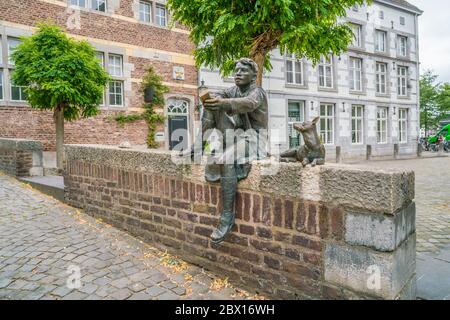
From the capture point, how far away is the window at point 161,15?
48.2ft

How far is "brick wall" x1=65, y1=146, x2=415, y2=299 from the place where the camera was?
2.28m

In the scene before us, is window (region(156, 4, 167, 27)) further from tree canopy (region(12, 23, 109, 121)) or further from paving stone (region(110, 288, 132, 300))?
paving stone (region(110, 288, 132, 300))

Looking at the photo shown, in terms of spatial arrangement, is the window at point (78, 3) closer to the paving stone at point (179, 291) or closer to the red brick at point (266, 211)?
the paving stone at point (179, 291)

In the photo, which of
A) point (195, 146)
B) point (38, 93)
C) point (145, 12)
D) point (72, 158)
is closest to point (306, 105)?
point (145, 12)

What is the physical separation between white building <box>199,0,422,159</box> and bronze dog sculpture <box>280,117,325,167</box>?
13.5 metres

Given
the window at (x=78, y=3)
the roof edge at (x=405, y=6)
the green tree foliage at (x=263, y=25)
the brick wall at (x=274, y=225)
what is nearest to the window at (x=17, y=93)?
the window at (x=78, y=3)

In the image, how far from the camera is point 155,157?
386 centimetres

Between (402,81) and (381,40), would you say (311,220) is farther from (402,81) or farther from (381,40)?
(402,81)

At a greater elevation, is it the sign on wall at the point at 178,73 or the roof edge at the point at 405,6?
the roof edge at the point at 405,6

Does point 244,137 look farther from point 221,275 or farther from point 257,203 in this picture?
point 221,275

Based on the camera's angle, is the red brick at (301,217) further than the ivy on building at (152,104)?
No

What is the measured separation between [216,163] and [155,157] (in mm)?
1113

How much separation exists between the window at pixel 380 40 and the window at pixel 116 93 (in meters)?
17.7
